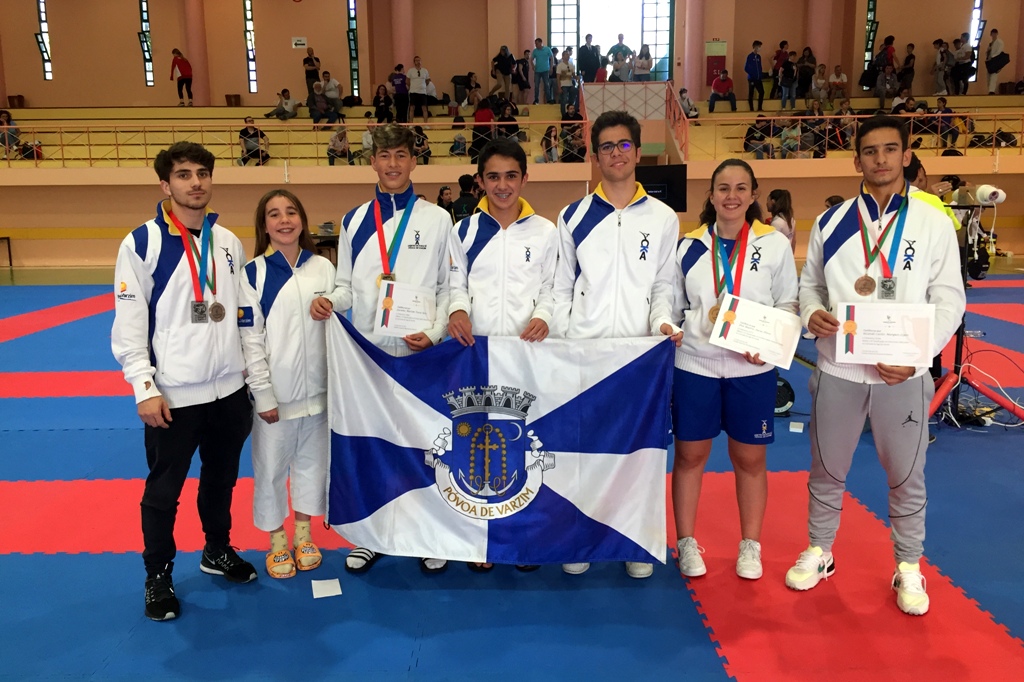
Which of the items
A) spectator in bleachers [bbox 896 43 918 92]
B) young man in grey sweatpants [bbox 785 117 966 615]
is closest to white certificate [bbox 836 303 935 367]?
young man in grey sweatpants [bbox 785 117 966 615]

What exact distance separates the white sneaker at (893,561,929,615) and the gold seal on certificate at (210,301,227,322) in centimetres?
324

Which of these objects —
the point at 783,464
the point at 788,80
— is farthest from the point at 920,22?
the point at 783,464

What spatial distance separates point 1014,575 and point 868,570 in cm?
66

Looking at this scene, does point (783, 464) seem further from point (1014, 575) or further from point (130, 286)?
point (130, 286)

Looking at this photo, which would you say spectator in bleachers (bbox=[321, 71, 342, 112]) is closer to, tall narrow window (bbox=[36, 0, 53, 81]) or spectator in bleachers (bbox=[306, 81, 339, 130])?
spectator in bleachers (bbox=[306, 81, 339, 130])

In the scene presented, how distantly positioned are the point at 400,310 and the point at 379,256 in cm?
33

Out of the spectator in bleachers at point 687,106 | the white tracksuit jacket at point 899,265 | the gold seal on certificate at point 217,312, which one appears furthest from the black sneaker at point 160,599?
the spectator in bleachers at point 687,106

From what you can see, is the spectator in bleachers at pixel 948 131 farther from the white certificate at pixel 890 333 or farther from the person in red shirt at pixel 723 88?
the white certificate at pixel 890 333

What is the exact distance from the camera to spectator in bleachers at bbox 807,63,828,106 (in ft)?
63.3

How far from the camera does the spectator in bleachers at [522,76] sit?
20.1 metres

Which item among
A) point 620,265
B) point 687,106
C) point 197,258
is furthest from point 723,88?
point 197,258

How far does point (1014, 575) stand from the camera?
3443 mm

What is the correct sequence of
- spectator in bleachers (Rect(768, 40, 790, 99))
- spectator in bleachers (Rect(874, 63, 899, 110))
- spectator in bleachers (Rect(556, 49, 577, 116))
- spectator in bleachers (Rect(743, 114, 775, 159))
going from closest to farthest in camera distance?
1. spectator in bleachers (Rect(743, 114, 775, 159))
2. spectator in bleachers (Rect(556, 49, 577, 116))
3. spectator in bleachers (Rect(874, 63, 899, 110))
4. spectator in bleachers (Rect(768, 40, 790, 99))

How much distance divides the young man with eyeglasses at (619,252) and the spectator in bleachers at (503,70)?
17.6 m
